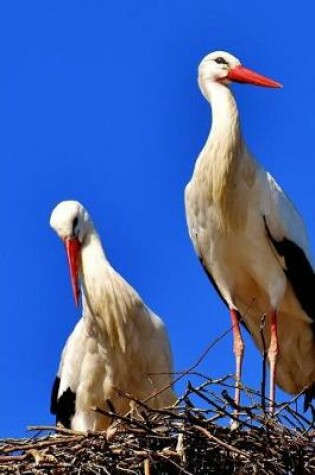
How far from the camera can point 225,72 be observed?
36.3ft

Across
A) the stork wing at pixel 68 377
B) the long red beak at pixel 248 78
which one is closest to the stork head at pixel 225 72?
the long red beak at pixel 248 78

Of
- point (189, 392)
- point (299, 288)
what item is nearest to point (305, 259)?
point (299, 288)

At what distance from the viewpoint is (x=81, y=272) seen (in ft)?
36.2

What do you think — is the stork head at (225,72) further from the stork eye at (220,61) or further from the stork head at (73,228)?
the stork head at (73,228)

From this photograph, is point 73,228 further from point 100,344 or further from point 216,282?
point 216,282

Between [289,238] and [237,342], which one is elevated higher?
[289,238]

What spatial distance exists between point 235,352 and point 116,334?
2.08ft

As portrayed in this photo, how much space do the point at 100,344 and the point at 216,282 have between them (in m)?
0.70

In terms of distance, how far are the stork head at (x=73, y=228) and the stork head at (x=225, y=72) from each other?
3.11 ft

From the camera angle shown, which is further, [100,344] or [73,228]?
[73,228]

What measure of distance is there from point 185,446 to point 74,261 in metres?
2.22

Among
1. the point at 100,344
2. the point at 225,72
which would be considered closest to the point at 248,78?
the point at 225,72

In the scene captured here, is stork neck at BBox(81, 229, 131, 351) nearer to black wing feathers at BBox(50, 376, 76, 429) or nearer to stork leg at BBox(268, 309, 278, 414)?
Answer: black wing feathers at BBox(50, 376, 76, 429)

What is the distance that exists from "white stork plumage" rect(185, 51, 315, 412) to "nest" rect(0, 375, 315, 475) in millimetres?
1593
